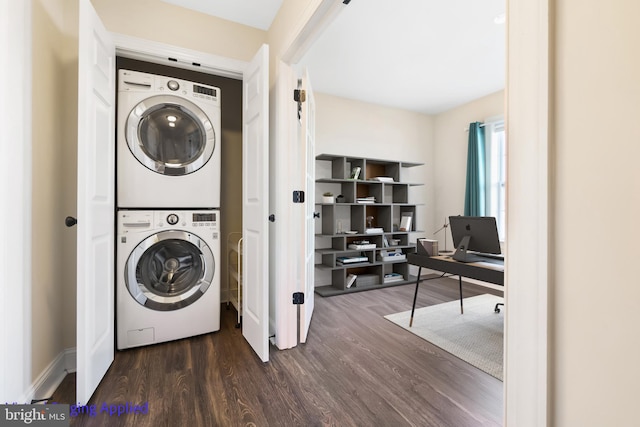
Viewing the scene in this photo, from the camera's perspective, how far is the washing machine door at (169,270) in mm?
1951

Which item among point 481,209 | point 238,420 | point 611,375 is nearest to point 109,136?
point 238,420

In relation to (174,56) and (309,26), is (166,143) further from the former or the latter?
(309,26)

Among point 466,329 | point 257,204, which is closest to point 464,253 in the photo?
point 466,329

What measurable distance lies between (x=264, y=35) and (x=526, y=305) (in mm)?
2726

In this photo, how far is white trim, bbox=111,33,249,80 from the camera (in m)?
1.88

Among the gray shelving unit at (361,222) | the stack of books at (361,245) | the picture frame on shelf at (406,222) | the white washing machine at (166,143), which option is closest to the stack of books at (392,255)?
the gray shelving unit at (361,222)

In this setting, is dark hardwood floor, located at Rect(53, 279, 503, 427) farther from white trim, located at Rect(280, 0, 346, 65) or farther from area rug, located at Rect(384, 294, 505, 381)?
white trim, located at Rect(280, 0, 346, 65)

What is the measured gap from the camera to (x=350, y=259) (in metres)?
3.55

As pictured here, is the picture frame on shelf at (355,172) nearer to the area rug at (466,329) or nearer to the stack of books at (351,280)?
the stack of books at (351,280)

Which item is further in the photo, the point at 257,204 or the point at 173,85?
the point at 173,85

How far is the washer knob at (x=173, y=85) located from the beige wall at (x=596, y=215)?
2245 mm

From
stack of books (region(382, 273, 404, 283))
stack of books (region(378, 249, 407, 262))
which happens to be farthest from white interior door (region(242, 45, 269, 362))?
stack of books (region(382, 273, 404, 283))

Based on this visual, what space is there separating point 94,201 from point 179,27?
1.54 metres

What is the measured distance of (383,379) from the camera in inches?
65.0
